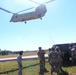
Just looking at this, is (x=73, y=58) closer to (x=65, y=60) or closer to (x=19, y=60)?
(x=65, y=60)

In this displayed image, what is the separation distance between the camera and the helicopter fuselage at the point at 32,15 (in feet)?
63.5

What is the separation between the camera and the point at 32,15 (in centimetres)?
2028

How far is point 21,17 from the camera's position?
21109mm

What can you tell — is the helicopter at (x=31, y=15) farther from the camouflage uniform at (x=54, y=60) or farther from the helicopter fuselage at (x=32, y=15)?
the camouflage uniform at (x=54, y=60)

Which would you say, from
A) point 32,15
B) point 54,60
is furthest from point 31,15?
point 54,60

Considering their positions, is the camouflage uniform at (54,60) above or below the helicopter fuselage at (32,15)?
below

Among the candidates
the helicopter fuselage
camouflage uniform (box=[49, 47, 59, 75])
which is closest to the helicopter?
the helicopter fuselage

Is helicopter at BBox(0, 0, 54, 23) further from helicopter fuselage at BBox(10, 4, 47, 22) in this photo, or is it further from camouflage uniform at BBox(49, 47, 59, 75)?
camouflage uniform at BBox(49, 47, 59, 75)

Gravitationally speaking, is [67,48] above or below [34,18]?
below

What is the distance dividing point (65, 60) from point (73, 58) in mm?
2799

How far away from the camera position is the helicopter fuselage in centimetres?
1937

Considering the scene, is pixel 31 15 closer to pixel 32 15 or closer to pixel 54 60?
pixel 32 15

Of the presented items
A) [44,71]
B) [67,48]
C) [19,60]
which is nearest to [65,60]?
[67,48]

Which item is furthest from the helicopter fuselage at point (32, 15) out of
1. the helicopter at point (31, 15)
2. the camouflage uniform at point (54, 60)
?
the camouflage uniform at point (54, 60)
